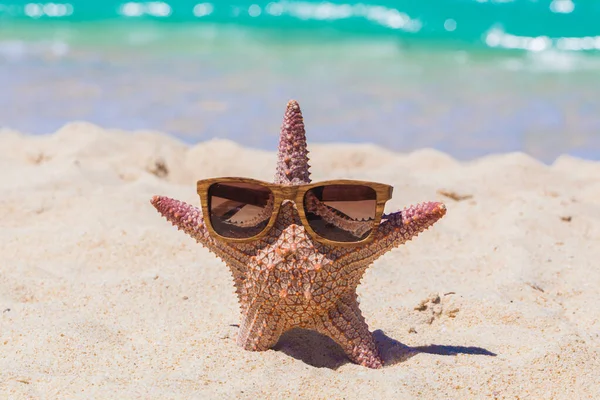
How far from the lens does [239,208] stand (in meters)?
3.41

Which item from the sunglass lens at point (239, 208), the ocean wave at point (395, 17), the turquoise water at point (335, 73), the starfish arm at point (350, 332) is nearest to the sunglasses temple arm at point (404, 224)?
the starfish arm at point (350, 332)

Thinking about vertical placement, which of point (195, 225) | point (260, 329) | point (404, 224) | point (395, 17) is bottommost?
point (260, 329)

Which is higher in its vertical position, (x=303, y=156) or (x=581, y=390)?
(x=303, y=156)

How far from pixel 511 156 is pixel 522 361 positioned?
5.31m

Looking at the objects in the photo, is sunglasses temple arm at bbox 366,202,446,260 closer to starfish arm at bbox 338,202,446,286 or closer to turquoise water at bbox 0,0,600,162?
starfish arm at bbox 338,202,446,286

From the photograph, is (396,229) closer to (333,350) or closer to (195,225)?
(333,350)

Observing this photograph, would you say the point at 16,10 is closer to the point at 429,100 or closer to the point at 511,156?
the point at 429,100

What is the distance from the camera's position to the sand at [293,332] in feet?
11.2

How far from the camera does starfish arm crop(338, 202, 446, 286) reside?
3.29m

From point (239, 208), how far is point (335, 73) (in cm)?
1297

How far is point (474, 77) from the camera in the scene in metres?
15.4

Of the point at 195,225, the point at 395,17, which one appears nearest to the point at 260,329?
the point at 195,225

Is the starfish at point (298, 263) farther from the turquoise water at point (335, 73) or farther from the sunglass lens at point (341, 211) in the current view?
the turquoise water at point (335, 73)

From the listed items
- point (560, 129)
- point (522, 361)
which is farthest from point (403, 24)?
point (522, 361)
